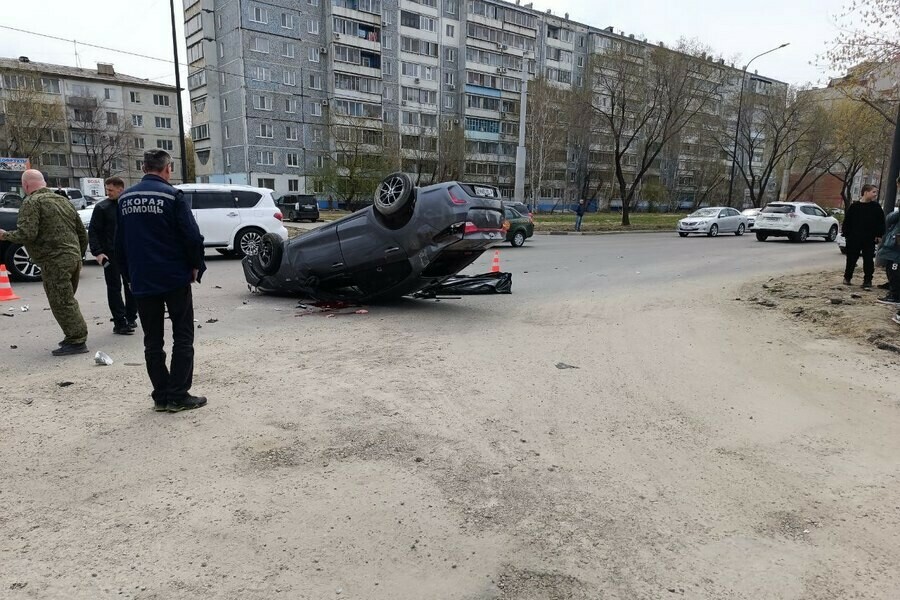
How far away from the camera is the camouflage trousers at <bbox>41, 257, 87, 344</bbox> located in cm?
583

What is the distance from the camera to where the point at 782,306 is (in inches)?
368

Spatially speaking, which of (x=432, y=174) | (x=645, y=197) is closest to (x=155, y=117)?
(x=432, y=174)

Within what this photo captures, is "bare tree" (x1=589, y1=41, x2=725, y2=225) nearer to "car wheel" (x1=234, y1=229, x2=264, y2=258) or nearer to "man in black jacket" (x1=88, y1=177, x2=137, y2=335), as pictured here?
"car wheel" (x1=234, y1=229, x2=264, y2=258)

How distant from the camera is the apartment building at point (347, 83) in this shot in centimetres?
5356

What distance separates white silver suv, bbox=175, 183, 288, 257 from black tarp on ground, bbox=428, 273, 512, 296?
631 cm

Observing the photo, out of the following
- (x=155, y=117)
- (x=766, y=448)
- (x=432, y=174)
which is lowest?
(x=766, y=448)

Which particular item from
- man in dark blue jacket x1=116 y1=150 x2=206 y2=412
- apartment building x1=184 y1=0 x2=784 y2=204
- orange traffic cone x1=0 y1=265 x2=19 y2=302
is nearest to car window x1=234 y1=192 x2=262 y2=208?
orange traffic cone x1=0 y1=265 x2=19 y2=302

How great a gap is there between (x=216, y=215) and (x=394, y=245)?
8.51 metres

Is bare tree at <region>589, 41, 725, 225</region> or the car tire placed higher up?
bare tree at <region>589, 41, 725, 225</region>

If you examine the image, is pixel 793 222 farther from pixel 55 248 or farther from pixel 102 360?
pixel 55 248

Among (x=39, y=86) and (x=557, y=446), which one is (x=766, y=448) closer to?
(x=557, y=446)

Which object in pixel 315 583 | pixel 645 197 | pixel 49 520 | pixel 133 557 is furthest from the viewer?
pixel 645 197

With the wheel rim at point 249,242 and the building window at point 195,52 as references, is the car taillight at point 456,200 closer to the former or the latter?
the wheel rim at point 249,242

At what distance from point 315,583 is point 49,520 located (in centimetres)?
156
